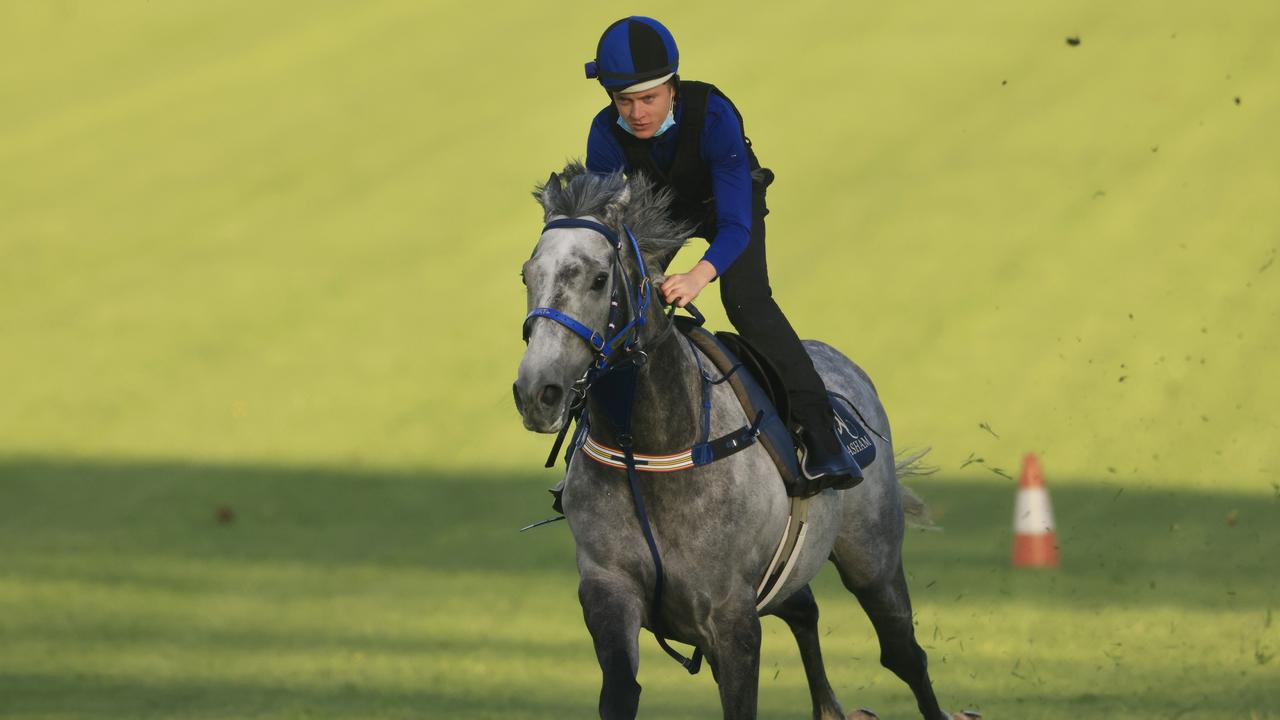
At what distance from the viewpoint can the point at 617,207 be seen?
23.5 feet

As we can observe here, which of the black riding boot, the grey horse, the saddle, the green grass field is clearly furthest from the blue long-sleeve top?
the green grass field

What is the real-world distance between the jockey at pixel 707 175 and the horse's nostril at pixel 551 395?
2.88ft

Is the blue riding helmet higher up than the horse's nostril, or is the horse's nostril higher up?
the blue riding helmet

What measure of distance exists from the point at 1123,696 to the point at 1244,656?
175 centimetres

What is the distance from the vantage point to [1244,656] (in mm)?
13594

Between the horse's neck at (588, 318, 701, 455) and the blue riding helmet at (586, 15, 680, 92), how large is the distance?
93 cm

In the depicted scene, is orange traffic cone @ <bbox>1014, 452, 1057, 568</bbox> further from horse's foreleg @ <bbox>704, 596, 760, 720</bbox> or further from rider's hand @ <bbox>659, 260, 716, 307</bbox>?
rider's hand @ <bbox>659, 260, 716, 307</bbox>

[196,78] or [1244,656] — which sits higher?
[196,78]

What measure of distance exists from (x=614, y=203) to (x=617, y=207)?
0.02 meters

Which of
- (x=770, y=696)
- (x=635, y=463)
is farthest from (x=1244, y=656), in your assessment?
(x=635, y=463)

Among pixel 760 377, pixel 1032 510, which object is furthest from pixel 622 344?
pixel 1032 510

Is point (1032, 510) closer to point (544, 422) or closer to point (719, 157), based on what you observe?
point (719, 157)

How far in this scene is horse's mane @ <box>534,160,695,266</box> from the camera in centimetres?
713

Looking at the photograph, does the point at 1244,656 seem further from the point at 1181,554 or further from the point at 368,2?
the point at 368,2
